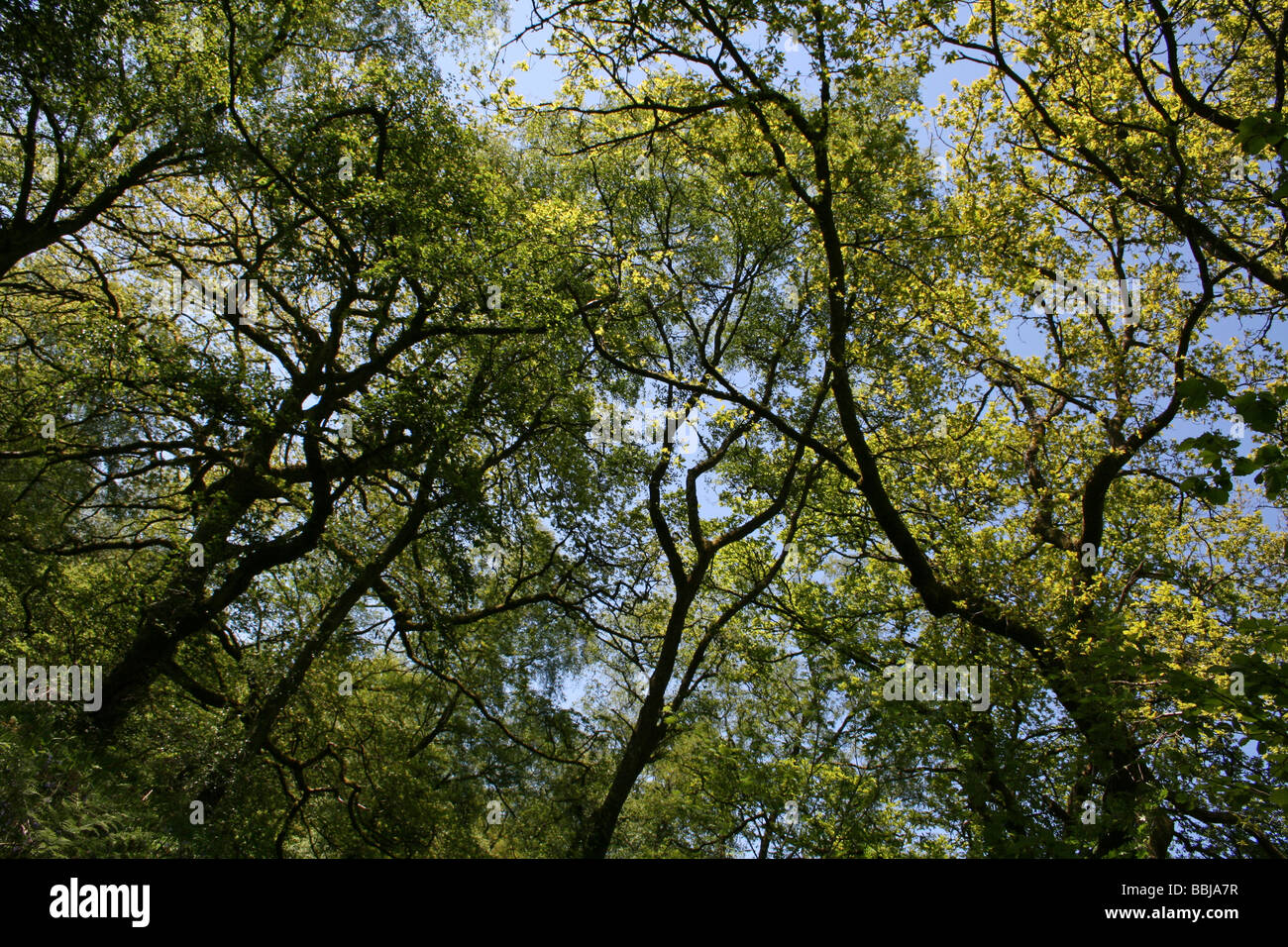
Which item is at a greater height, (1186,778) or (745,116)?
(745,116)

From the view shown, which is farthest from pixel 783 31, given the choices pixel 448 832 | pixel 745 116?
pixel 448 832

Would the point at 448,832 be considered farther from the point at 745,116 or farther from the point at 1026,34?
the point at 1026,34

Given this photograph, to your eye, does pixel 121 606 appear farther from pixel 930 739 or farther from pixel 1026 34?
pixel 1026 34

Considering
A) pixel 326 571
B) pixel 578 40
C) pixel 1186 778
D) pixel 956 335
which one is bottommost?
pixel 1186 778

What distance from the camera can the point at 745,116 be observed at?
8.36 m

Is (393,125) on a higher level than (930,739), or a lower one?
higher

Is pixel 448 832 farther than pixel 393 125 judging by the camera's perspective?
Yes

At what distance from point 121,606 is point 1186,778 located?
1337cm

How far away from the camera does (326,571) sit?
1359 cm
